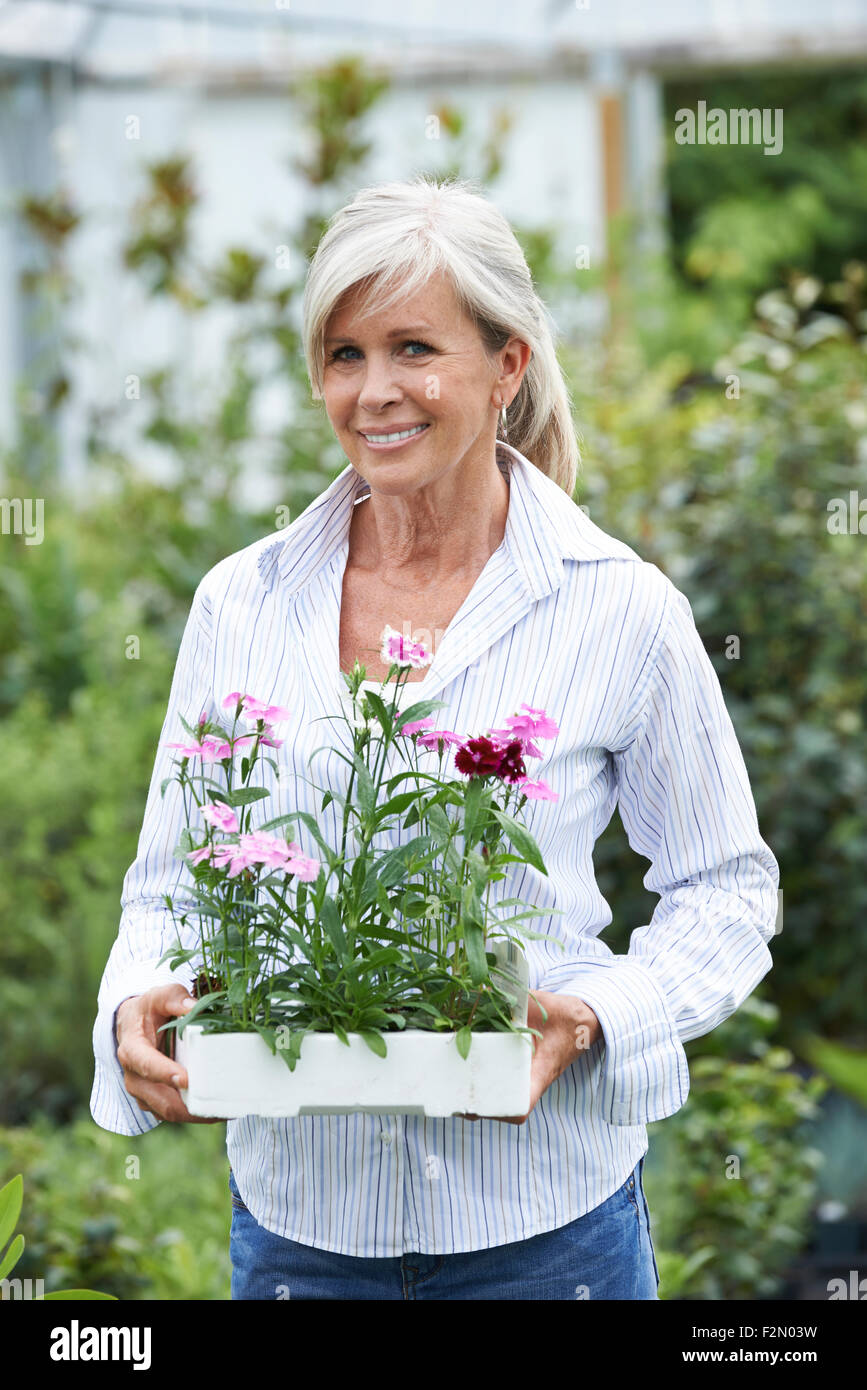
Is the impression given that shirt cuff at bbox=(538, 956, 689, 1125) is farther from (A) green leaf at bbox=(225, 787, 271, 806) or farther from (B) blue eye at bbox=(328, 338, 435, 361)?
(B) blue eye at bbox=(328, 338, 435, 361)

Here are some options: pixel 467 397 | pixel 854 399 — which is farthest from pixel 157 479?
pixel 467 397

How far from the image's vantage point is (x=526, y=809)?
5.41 feet

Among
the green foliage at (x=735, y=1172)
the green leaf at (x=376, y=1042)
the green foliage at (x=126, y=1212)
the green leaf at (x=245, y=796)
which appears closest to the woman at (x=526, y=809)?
the green leaf at (x=245, y=796)

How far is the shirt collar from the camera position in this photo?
172cm

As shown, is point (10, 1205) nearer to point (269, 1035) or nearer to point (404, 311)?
point (269, 1035)

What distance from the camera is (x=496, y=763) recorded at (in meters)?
1.46

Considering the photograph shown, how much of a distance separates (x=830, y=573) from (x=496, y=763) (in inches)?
101

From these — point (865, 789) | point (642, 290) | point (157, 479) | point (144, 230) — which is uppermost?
point (642, 290)

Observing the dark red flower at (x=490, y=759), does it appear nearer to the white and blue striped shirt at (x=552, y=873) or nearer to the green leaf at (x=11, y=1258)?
the white and blue striped shirt at (x=552, y=873)

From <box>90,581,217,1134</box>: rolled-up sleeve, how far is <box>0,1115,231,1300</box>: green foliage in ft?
3.83

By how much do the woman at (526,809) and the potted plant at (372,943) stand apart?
3.7 inches

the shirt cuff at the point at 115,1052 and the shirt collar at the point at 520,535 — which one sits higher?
the shirt collar at the point at 520,535

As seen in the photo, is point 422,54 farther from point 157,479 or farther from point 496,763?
point 496,763

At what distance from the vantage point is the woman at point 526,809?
1634 mm
